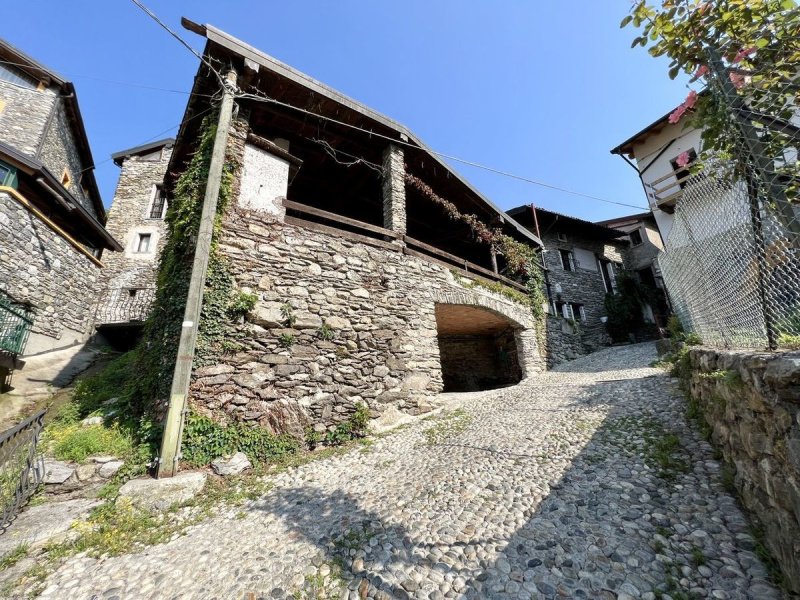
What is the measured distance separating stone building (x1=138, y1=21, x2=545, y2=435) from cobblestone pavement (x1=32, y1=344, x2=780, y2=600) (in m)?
1.49

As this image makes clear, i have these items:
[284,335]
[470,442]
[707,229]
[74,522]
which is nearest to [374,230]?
[284,335]

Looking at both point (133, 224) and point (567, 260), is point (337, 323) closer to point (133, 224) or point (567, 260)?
point (567, 260)

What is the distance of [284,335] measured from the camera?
17.6 ft

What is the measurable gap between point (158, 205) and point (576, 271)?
72.1 ft

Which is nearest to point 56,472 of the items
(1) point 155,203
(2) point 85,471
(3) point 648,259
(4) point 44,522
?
(2) point 85,471

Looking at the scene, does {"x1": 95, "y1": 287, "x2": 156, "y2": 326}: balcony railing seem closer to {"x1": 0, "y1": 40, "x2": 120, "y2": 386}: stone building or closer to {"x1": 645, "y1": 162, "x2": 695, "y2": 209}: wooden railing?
{"x1": 0, "y1": 40, "x2": 120, "y2": 386}: stone building

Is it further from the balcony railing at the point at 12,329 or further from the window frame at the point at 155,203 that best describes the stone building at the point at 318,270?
the window frame at the point at 155,203

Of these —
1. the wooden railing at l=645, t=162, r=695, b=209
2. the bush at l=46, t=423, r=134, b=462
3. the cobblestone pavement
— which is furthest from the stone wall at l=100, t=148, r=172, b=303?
the wooden railing at l=645, t=162, r=695, b=209

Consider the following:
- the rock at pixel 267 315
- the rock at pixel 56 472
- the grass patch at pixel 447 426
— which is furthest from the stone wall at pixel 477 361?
the rock at pixel 56 472

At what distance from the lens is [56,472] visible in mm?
→ 3799

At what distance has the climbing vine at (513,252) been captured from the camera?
1038cm

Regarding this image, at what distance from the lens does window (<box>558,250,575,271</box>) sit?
634 inches

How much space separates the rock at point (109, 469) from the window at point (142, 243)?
16.2m

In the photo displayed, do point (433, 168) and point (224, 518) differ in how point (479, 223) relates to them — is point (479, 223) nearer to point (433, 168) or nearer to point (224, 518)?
point (433, 168)
